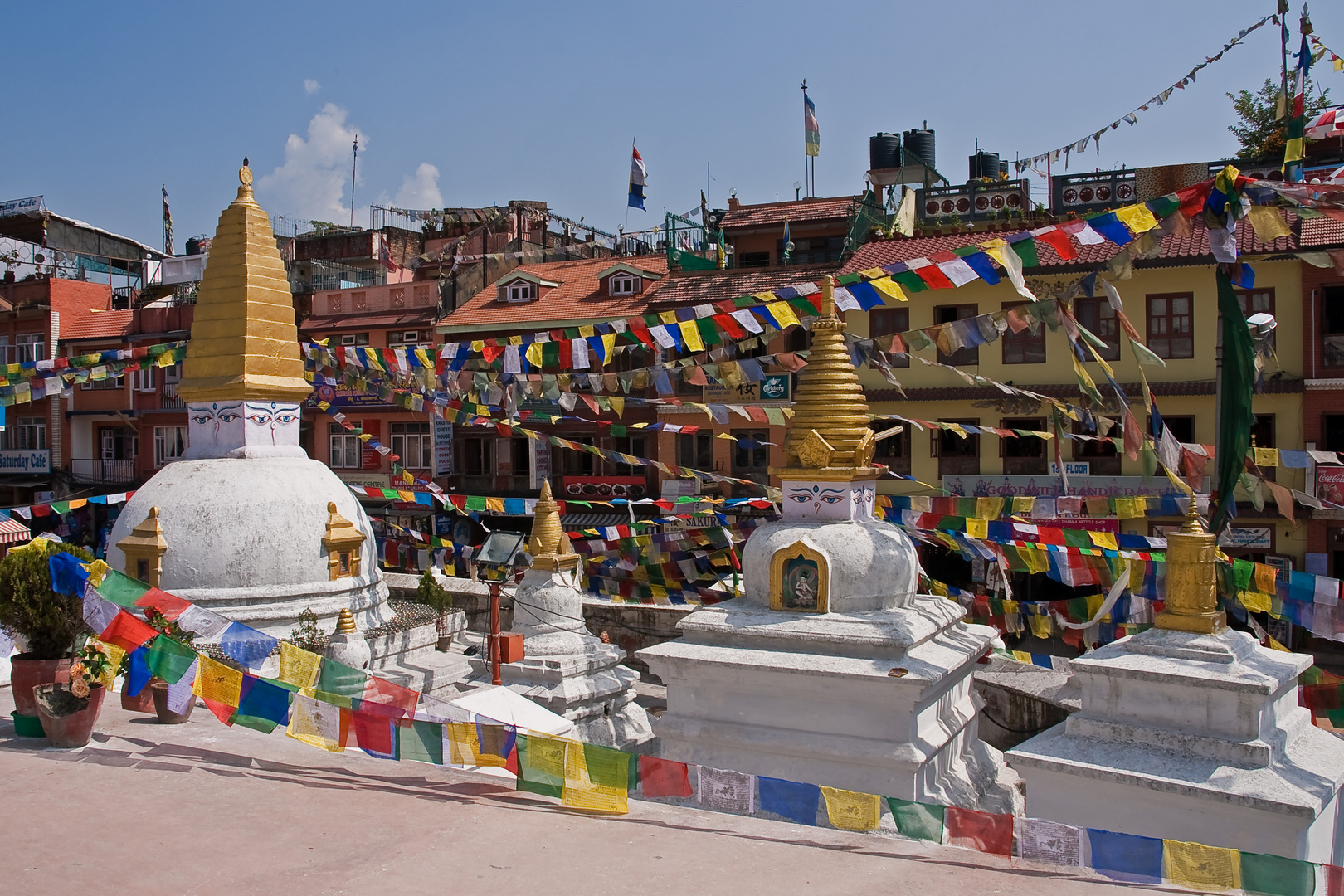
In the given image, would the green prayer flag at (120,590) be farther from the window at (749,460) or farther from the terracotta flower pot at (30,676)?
the window at (749,460)

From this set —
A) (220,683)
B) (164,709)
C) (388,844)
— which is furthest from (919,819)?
(164,709)

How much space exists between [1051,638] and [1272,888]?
16038 mm

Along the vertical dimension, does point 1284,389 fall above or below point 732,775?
above

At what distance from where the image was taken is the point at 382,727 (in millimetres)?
7582

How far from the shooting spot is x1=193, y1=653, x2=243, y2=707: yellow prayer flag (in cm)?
770

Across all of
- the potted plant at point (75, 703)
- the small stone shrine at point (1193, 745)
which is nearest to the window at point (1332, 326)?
the small stone shrine at point (1193, 745)

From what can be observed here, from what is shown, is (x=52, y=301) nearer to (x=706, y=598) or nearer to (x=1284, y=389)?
(x=706, y=598)

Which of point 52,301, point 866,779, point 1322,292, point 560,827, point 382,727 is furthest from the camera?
point 52,301

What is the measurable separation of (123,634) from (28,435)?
1314 inches

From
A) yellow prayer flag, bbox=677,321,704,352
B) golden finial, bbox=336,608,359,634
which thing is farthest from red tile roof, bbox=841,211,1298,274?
golden finial, bbox=336,608,359,634

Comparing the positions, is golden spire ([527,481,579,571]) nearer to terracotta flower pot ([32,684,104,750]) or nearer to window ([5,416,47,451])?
terracotta flower pot ([32,684,104,750])

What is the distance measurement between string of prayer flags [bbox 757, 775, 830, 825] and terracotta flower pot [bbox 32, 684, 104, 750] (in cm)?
508

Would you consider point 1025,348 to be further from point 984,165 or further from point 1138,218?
point 1138,218

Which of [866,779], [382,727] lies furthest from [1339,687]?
[382,727]
